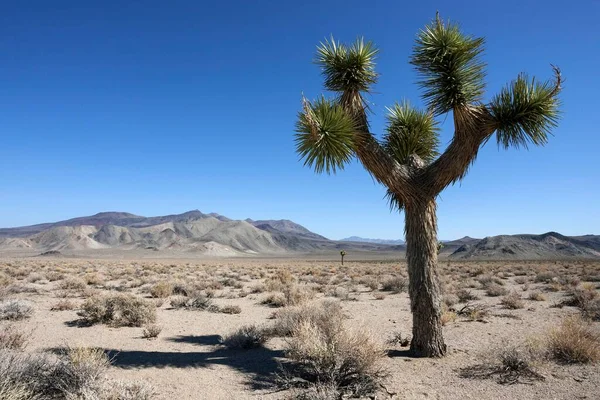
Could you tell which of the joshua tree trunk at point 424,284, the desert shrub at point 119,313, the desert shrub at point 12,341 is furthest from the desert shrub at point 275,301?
the desert shrub at point 12,341

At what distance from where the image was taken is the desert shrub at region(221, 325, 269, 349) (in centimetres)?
788

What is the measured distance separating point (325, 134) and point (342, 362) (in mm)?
3561

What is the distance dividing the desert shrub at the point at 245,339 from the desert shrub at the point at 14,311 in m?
5.67

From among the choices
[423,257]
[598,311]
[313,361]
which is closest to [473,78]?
[423,257]

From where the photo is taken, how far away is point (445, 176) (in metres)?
6.92

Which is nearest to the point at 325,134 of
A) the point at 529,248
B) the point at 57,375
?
the point at 57,375

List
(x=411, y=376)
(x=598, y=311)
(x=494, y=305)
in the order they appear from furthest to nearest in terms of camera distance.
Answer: (x=494, y=305)
(x=598, y=311)
(x=411, y=376)

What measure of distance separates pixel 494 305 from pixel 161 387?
11.2 metres

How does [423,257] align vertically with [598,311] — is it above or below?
above

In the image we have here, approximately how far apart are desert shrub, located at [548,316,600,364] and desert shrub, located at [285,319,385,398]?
121 inches

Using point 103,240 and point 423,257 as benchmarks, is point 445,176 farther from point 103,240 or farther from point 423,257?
point 103,240

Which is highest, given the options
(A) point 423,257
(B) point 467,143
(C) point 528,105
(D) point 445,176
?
(C) point 528,105

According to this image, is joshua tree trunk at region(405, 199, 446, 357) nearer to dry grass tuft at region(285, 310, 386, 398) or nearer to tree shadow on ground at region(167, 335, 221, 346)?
dry grass tuft at region(285, 310, 386, 398)

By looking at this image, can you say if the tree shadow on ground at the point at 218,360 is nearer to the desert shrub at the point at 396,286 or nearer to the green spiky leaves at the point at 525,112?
the green spiky leaves at the point at 525,112
